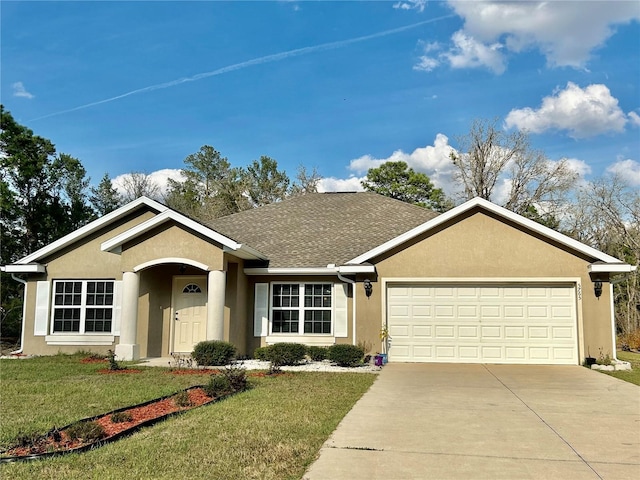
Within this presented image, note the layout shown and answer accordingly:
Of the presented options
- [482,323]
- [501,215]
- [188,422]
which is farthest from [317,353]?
[188,422]

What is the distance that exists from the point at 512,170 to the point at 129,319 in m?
28.0

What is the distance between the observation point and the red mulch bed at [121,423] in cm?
541

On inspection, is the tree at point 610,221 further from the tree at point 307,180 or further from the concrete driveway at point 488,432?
the concrete driveway at point 488,432

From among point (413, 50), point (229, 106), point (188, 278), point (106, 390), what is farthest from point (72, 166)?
A: point (106, 390)

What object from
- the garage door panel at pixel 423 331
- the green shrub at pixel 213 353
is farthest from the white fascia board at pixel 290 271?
the green shrub at pixel 213 353

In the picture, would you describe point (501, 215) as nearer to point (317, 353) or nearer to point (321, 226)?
point (317, 353)

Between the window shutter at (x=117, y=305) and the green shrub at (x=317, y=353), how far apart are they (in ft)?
19.5

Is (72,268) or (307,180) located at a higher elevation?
(307,180)

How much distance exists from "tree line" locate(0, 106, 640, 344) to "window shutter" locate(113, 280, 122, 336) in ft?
32.0

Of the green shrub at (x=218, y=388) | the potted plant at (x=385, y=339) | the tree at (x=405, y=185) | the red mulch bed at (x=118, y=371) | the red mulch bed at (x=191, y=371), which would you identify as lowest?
the red mulch bed at (x=118, y=371)

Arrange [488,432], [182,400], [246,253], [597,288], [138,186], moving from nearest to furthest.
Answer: [488,432] < [182,400] < [597,288] < [246,253] < [138,186]

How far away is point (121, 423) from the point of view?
6660 mm

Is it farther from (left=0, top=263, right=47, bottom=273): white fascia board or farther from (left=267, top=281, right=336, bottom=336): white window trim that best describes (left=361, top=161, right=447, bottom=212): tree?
(left=0, top=263, right=47, bottom=273): white fascia board

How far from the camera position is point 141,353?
1498 centimetres
